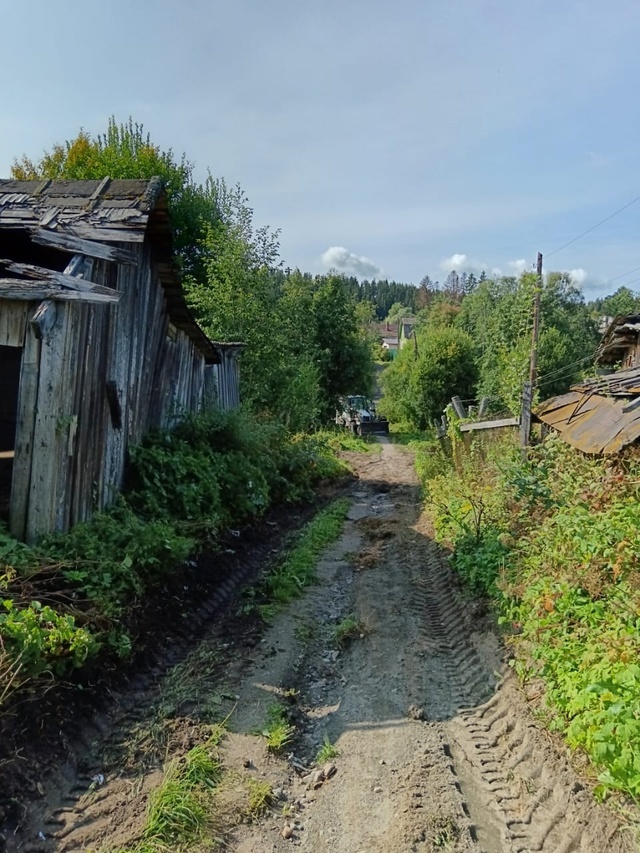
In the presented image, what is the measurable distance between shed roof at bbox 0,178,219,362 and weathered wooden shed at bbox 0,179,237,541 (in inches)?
0.6

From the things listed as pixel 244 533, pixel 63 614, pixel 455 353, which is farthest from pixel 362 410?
pixel 63 614

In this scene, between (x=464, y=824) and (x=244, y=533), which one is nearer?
(x=464, y=824)

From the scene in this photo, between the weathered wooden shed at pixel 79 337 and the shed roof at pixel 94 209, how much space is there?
0.05 ft

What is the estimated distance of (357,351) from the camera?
2736 cm

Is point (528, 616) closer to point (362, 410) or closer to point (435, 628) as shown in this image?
point (435, 628)

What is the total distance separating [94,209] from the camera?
24.0 ft

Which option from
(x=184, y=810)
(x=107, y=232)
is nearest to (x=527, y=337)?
(x=107, y=232)

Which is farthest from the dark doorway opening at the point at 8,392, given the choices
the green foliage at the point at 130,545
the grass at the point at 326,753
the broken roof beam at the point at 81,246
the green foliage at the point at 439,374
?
the green foliage at the point at 439,374

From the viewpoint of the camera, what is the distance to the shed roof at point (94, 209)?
6.75m

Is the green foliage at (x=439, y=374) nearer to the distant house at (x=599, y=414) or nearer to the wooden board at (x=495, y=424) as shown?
the wooden board at (x=495, y=424)

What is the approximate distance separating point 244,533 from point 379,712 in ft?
16.1

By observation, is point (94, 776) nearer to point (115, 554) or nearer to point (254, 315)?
point (115, 554)

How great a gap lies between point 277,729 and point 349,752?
1.98 ft

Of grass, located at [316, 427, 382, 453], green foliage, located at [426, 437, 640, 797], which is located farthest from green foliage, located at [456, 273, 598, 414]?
green foliage, located at [426, 437, 640, 797]
